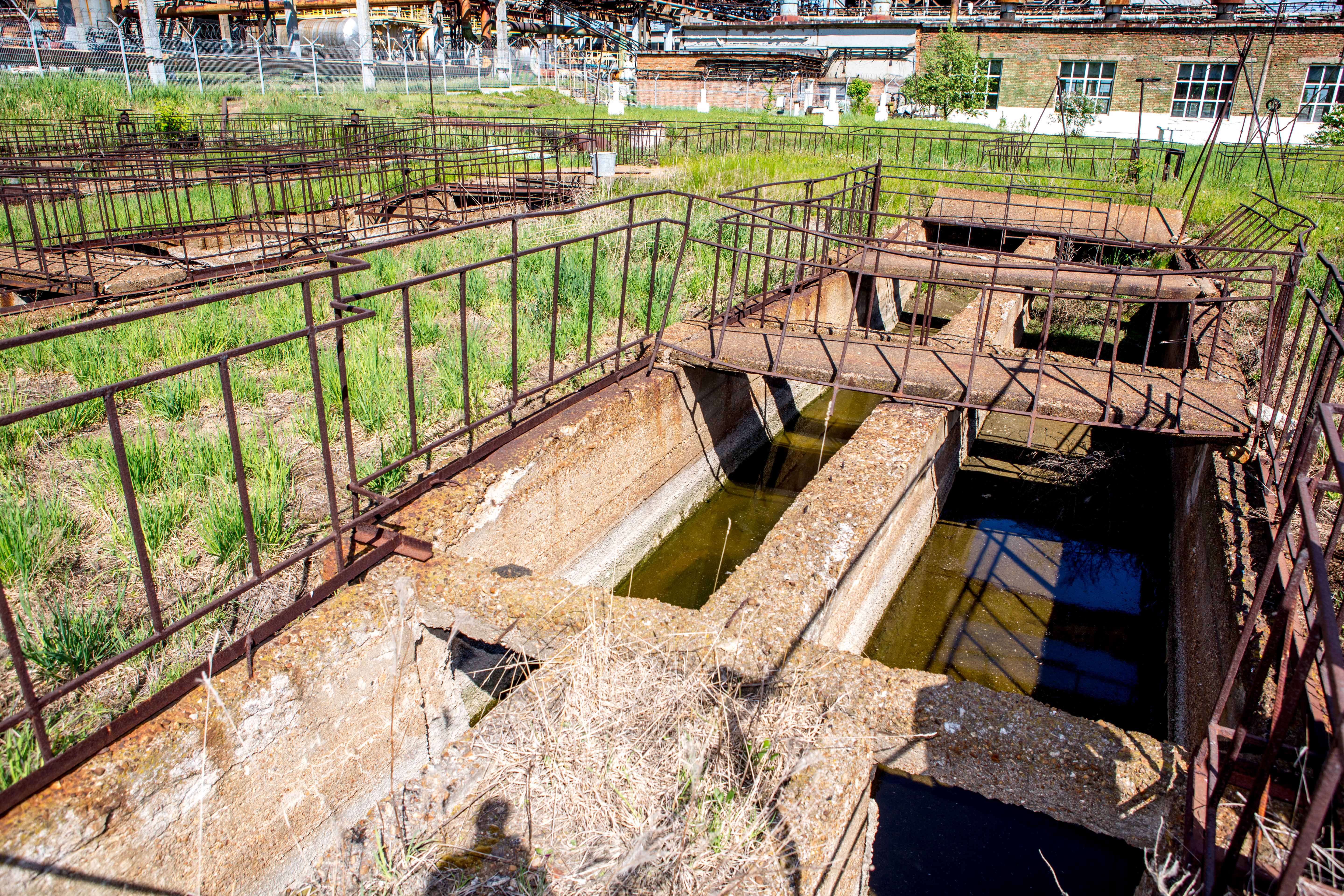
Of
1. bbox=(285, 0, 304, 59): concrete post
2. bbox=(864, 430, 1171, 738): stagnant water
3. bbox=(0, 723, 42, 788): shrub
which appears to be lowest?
bbox=(864, 430, 1171, 738): stagnant water

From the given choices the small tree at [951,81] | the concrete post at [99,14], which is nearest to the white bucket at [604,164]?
the small tree at [951,81]

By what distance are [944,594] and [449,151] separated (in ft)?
29.4

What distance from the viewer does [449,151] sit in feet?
38.4

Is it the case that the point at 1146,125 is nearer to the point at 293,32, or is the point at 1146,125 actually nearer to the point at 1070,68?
the point at 1070,68

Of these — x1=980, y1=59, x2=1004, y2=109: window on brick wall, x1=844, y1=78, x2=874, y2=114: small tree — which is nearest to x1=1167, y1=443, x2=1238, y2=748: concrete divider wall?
x1=844, y1=78, x2=874, y2=114: small tree

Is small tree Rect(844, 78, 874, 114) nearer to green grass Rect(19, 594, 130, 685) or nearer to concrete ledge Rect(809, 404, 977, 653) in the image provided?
concrete ledge Rect(809, 404, 977, 653)

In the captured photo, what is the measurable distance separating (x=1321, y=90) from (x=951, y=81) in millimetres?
13662

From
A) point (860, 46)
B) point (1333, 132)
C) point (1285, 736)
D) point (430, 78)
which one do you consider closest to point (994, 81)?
point (860, 46)

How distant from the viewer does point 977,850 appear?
427cm

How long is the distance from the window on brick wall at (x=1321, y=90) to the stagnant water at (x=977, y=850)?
37.3m

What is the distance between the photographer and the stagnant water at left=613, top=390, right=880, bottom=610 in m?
6.76

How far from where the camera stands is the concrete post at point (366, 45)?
30750mm

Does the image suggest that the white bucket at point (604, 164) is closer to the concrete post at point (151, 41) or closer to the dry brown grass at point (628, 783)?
the dry brown grass at point (628, 783)

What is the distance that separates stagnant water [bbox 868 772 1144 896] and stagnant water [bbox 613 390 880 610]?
1711 mm
